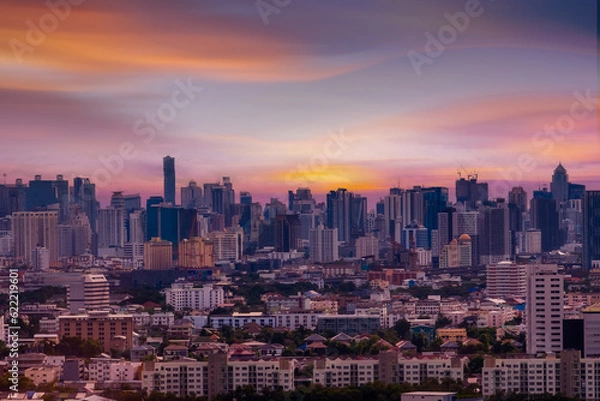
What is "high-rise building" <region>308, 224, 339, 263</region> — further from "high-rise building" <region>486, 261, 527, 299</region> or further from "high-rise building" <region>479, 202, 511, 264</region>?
"high-rise building" <region>486, 261, 527, 299</region>

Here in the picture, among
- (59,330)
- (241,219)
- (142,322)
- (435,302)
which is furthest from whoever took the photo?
(241,219)

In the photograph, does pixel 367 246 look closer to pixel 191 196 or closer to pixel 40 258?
pixel 191 196

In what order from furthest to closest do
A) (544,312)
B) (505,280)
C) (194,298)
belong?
(505,280), (194,298), (544,312)

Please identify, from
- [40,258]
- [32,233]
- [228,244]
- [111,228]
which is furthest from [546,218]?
[40,258]

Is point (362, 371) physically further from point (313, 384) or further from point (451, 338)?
point (451, 338)

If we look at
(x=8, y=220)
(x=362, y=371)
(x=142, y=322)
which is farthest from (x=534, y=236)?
(x=362, y=371)
